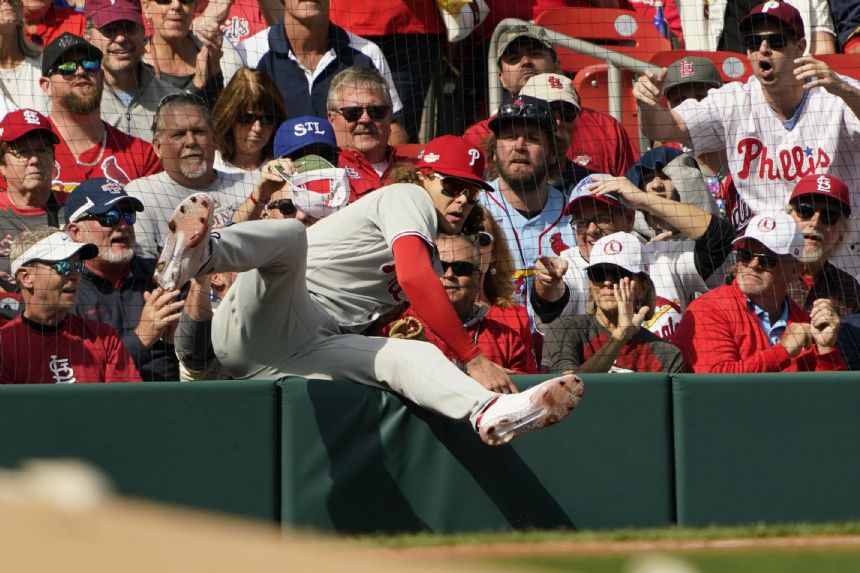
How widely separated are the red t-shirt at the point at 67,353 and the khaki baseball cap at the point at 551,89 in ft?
9.01

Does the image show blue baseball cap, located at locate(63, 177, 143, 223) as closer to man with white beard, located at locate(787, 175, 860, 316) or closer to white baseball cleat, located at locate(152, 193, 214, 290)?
white baseball cleat, located at locate(152, 193, 214, 290)

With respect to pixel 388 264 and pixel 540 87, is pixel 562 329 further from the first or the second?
pixel 540 87

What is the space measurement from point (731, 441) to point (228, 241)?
7.37 ft

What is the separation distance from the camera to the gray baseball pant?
4520mm

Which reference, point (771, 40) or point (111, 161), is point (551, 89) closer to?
point (771, 40)

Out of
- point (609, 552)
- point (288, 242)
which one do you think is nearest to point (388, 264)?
point (288, 242)

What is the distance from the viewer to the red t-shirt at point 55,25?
23.5 feet

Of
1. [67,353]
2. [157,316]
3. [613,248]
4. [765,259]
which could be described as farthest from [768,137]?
[67,353]

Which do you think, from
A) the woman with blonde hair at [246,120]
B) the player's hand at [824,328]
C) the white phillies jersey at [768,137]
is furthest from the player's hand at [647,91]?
the woman with blonde hair at [246,120]

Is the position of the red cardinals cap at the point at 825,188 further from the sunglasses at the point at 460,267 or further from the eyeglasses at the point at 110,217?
the eyeglasses at the point at 110,217

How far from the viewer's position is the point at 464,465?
16.3ft

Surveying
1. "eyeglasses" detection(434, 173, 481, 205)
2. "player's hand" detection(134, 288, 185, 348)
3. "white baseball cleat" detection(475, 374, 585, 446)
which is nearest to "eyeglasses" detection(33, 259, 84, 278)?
"player's hand" detection(134, 288, 185, 348)

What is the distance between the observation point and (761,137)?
6863 mm

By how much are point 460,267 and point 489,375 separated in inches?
45.3
